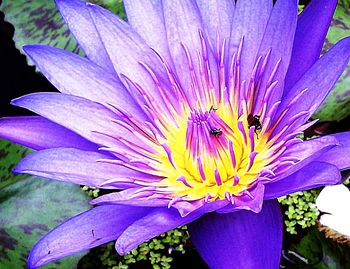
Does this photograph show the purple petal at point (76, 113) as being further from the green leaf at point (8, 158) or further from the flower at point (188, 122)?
the green leaf at point (8, 158)

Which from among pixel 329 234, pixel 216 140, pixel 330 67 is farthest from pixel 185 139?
pixel 329 234

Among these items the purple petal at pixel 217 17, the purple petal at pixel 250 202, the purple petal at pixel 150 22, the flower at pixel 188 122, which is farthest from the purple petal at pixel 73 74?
the purple petal at pixel 250 202

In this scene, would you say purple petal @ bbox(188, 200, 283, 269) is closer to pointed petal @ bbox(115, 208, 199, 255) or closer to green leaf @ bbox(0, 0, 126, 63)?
pointed petal @ bbox(115, 208, 199, 255)

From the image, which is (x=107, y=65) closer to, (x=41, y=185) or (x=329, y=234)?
(x=41, y=185)

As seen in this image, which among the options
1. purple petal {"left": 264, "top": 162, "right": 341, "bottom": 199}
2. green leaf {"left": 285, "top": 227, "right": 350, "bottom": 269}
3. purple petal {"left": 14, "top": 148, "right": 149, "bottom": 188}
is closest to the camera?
purple petal {"left": 264, "top": 162, "right": 341, "bottom": 199}

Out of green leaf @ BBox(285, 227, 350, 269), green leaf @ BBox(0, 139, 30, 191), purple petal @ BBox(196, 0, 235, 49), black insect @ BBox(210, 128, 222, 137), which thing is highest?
purple petal @ BBox(196, 0, 235, 49)

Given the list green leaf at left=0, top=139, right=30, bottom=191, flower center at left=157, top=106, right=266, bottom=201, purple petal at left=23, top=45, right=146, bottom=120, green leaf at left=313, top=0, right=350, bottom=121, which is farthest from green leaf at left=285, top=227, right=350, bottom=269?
green leaf at left=0, top=139, right=30, bottom=191
